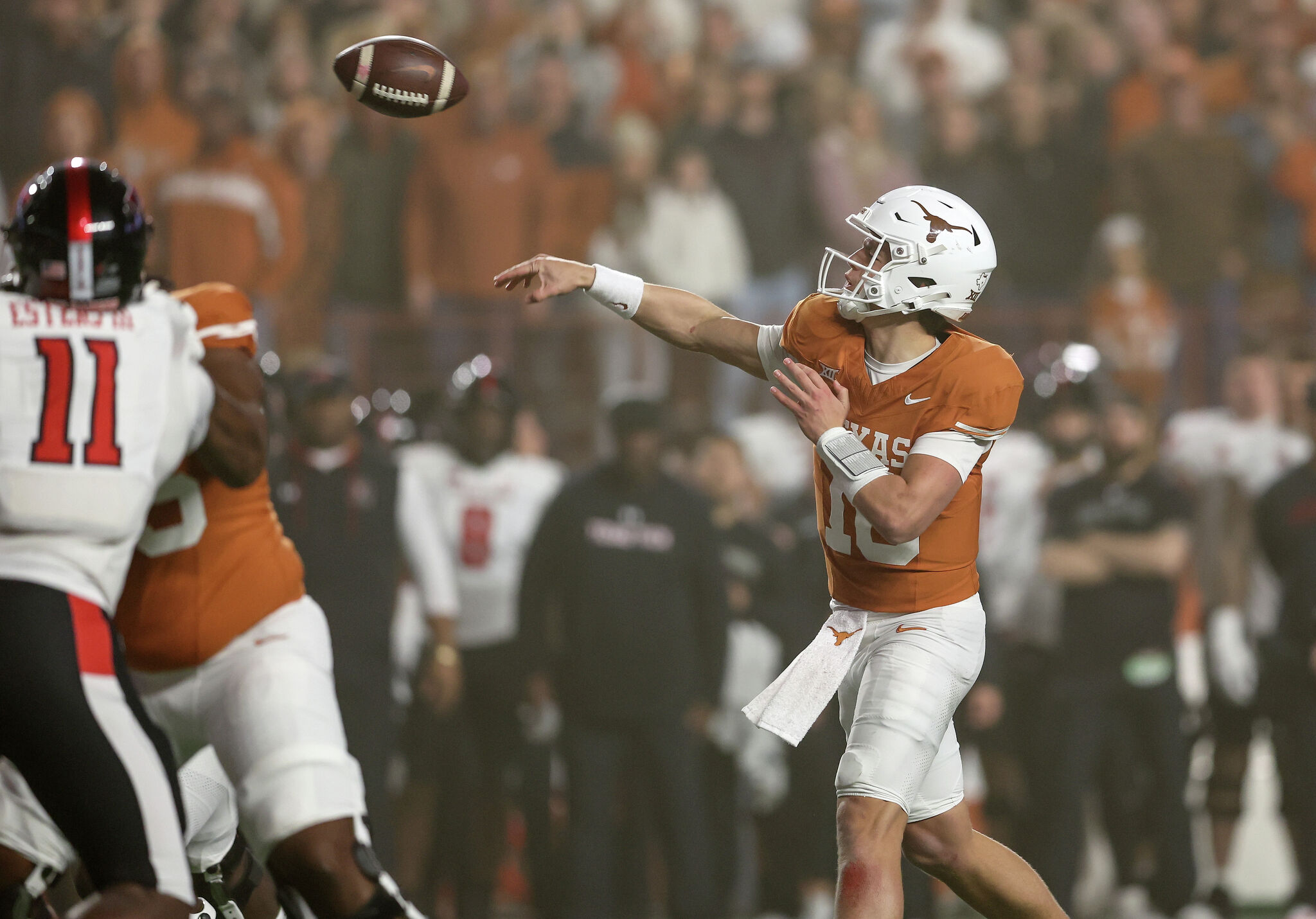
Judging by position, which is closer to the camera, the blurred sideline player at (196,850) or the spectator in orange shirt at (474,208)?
the blurred sideline player at (196,850)

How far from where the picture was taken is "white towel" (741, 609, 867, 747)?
13.7 feet

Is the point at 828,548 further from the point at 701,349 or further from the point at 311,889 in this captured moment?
the point at 311,889

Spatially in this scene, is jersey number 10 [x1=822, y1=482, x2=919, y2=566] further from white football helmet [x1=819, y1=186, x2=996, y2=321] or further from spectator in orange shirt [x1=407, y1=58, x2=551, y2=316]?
spectator in orange shirt [x1=407, y1=58, x2=551, y2=316]

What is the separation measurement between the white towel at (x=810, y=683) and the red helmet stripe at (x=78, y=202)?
75.5 inches

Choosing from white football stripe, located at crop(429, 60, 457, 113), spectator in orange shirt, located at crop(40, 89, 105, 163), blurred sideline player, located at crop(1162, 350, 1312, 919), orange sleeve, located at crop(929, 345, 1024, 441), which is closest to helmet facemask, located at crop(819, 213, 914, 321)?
orange sleeve, located at crop(929, 345, 1024, 441)

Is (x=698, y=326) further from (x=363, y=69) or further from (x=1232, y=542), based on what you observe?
(x=1232, y=542)

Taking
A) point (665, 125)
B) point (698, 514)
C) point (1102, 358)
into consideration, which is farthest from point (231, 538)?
point (665, 125)

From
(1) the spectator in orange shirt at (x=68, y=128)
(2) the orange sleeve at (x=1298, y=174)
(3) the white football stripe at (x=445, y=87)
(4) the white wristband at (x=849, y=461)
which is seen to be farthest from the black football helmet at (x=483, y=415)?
(2) the orange sleeve at (x=1298, y=174)

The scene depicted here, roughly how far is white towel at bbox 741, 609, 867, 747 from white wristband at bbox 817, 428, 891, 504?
41cm

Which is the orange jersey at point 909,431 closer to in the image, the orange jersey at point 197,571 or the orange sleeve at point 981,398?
the orange sleeve at point 981,398

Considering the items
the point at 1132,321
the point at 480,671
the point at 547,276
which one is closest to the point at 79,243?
the point at 547,276

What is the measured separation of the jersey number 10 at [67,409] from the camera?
134 inches

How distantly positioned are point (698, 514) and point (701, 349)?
9.26ft

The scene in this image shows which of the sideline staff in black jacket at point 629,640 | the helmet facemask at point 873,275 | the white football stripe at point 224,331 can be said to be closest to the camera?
the white football stripe at point 224,331
